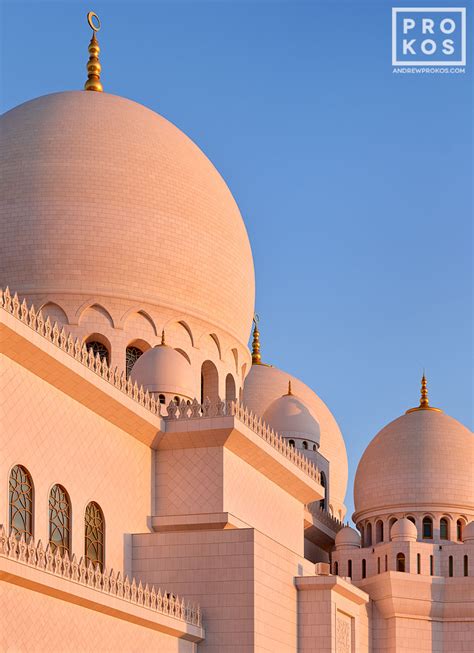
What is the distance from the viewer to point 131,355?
2341 cm

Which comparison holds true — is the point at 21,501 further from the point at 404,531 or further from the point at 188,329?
the point at 404,531

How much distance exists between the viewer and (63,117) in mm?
24438

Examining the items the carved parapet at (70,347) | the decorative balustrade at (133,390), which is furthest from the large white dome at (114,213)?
the carved parapet at (70,347)

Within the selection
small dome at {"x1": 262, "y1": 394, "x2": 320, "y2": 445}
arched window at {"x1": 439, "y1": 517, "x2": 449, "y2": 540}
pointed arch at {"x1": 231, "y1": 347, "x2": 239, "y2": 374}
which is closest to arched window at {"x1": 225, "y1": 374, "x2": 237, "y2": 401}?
pointed arch at {"x1": 231, "y1": 347, "x2": 239, "y2": 374}

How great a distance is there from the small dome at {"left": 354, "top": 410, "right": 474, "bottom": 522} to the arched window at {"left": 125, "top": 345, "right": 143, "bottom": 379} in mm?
6718

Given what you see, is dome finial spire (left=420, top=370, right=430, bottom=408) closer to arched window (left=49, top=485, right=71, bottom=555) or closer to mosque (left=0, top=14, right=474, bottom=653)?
mosque (left=0, top=14, right=474, bottom=653)

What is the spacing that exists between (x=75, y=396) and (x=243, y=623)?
3.97 metres

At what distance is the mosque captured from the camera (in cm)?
1756

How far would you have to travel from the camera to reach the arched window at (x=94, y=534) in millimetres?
19062

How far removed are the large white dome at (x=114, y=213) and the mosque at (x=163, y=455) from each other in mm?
37

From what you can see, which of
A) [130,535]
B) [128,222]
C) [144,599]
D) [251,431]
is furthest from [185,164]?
[144,599]

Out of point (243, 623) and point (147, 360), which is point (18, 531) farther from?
point (147, 360)

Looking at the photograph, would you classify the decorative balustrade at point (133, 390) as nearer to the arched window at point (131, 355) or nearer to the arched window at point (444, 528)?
the arched window at point (131, 355)

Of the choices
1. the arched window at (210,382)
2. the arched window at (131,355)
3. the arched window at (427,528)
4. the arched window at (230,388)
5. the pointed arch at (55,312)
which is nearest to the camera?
the pointed arch at (55,312)
